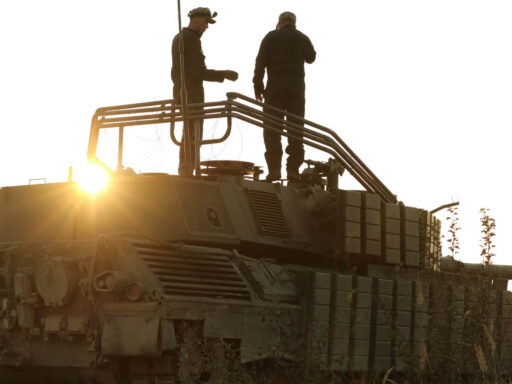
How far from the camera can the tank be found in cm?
1085

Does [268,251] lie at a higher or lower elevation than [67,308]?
higher

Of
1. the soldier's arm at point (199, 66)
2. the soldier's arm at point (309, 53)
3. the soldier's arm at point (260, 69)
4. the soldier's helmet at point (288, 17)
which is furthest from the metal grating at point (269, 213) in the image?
the soldier's helmet at point (288, 17)

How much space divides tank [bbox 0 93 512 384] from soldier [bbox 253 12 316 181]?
16.0 inches

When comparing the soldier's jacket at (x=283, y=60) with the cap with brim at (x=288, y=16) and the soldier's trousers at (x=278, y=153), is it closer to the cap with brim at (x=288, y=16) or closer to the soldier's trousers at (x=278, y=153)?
the cap with brim at (x=288, y=16)

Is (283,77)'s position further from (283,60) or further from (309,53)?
(309,53)

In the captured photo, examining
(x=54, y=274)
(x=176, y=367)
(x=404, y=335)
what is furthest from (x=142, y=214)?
(x=404, y=335)

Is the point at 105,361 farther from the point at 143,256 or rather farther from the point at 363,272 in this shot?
the point at 363,272

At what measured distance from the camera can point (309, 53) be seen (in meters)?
15.7

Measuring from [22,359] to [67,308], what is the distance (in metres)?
0.87

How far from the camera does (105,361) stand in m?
10.8

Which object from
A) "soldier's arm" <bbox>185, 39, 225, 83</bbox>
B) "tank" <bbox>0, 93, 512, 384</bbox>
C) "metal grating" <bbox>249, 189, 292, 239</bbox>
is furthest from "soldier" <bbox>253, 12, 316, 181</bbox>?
"metal grating" <bbox>249, 189, 292, 239</bbox>

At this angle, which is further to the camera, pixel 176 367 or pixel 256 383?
pixel 256 383

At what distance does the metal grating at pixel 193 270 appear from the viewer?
10891 millimetres

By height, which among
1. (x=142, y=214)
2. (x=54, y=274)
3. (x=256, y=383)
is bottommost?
(x=256, y=383)
